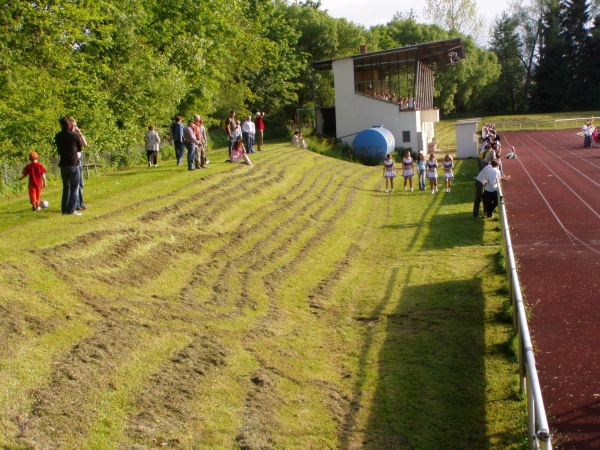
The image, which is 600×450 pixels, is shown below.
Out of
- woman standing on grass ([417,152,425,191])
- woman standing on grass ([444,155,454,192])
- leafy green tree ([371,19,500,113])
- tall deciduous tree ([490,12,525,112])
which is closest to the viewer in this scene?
woman standing on grass ([444,155,454,192])

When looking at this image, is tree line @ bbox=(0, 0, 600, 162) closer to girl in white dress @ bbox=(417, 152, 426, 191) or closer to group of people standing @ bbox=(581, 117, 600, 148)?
girl in white dress @ bbox=(417, 152, 426, 191)

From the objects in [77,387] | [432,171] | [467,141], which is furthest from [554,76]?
[77,387]

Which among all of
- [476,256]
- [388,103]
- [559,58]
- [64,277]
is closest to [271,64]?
[388,103]

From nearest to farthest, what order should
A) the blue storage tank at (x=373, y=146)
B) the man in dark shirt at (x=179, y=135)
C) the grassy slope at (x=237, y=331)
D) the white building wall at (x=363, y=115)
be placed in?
the grassy slope at (x=237, y=331) < the man in dark shirt at (x=179, y=135) < the blue storage tank at (x=373, y=146) < the white building wall at (x=363, y=115)

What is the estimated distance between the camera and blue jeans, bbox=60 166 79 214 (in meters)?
14.0

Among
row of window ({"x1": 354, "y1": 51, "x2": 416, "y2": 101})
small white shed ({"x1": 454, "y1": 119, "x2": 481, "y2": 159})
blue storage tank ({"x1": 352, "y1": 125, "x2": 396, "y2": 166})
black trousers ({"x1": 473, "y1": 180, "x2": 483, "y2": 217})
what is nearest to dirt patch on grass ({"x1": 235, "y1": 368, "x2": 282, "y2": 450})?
black trousers ({"x1": 473, "y1": 180, "x2": 483, "y2": 217})

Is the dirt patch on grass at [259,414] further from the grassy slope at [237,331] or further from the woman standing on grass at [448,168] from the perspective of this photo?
the woman standing on grass at [448,168]

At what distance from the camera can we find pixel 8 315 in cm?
884

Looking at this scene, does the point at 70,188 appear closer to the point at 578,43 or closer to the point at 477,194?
the point at 477,194

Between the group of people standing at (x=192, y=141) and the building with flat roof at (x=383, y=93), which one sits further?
the building with flat roof at (x=383, y=93)

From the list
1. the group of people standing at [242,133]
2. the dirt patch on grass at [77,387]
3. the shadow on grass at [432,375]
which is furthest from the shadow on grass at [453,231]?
the dirt patch on grass at [77,387]

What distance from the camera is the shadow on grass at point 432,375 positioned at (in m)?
7.96

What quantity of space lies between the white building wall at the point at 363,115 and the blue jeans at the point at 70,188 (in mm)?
29891

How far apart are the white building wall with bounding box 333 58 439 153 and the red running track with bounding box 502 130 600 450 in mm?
12154
